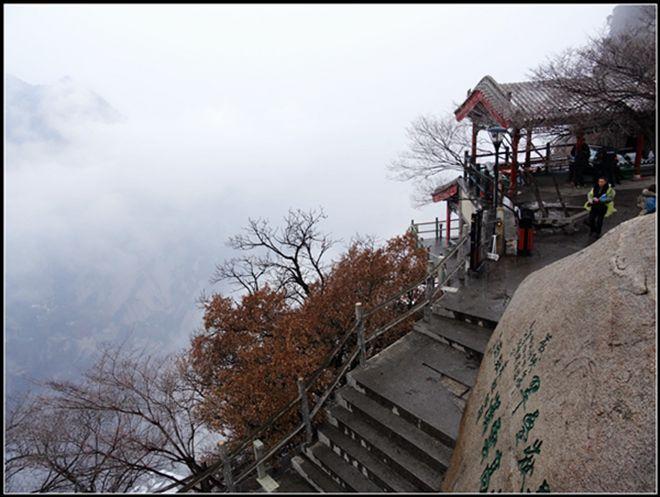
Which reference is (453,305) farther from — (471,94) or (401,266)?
(471,94)

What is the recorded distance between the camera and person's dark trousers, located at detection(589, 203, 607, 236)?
30.4 feet

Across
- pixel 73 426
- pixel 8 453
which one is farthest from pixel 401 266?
pixel 8 453

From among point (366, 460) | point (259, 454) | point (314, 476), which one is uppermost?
point (259, 454)

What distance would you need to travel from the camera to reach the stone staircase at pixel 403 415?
5.45 meters

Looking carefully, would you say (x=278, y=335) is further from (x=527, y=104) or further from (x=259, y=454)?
(x=527, y=104)

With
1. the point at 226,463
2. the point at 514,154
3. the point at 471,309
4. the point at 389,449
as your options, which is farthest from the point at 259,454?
the point at 514,154

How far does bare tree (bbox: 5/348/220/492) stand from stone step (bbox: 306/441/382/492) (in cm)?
523

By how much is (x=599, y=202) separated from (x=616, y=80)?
4136mm

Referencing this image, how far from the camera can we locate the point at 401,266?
1402 cm

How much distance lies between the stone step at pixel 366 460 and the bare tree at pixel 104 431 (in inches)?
214

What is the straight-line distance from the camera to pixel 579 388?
2.93m

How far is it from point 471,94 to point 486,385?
37.3 feet

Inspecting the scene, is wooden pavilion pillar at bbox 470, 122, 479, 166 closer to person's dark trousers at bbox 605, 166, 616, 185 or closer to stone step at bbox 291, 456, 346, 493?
person's dark trousers at bbox 605, 166, 616, 185

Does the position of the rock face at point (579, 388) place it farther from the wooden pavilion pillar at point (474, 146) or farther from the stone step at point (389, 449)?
the wooden pavilion pillar at point (474, 146)
